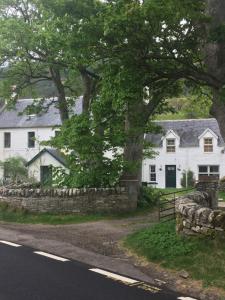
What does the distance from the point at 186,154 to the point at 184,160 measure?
0.63 meters

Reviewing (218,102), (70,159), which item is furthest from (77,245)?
(70,159)

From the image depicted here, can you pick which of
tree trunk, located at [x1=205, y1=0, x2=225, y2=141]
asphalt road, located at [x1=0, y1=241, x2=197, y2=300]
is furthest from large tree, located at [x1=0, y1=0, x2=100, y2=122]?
asphalt road, located at [x1=0, y1=241, x2=197, y2=300]

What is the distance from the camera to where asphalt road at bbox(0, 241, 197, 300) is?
892 cm

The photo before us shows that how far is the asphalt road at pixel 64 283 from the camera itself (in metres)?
8.92

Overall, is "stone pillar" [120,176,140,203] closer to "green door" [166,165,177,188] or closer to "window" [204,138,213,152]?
"green door" [166,165,177,188]

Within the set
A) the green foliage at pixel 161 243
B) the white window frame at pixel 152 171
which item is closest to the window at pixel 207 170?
the white window frame at pixel 152 171

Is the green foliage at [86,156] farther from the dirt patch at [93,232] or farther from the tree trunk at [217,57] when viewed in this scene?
the tree trunk at [217,57]

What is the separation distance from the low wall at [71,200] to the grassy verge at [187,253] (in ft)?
22.1

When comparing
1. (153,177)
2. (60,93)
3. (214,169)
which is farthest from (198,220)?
(153,177)

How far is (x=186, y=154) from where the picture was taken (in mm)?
51500

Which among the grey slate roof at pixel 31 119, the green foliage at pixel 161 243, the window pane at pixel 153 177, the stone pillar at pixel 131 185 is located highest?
the grey slate roof at pixel 31 119

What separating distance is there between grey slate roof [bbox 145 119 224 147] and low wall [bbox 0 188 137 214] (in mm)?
30401

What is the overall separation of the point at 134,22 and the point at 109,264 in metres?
6.27

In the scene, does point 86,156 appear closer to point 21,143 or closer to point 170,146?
point 170,146
